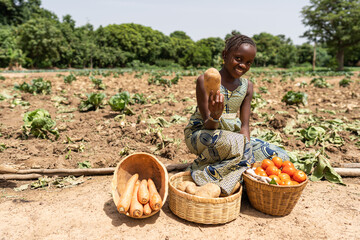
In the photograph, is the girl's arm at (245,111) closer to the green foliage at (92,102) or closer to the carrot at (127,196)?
the carrot at (127,196)

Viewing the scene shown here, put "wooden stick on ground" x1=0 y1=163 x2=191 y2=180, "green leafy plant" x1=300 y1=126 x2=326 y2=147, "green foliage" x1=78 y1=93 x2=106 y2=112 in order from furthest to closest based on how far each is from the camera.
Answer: "green foliage" x1=78 y1=93 x2=106 y2=112, "green leafy plant" x1=300 y1=126 x2=326 y2=147, "wooden stick on ground" x1=0 y1=163 x2=191 y2=180

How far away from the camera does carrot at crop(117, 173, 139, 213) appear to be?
7.40ft

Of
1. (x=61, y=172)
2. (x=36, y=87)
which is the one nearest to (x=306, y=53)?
(x=36, y=87)

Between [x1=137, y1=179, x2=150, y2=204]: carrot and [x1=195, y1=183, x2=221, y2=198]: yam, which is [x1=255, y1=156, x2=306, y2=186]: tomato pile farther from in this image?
[x1=137, y1=179, x2=150, y2=204]: carrot


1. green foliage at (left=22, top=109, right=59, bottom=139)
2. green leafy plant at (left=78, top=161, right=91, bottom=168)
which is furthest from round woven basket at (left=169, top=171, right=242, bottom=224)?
green foliage at (left=22, top=109, right=59, bottom=139)

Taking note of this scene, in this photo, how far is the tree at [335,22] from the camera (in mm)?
29547

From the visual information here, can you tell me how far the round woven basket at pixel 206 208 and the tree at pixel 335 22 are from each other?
1301 inches

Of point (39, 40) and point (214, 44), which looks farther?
point (214, 44)

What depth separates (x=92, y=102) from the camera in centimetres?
646

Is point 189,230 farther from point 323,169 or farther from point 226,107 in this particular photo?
point 323,169

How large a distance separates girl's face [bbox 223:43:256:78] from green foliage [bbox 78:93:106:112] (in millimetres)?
4469

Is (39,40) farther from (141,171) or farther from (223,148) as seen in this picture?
(223,148)

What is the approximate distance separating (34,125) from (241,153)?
11.7 ft

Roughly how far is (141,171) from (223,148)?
0.90 meters
